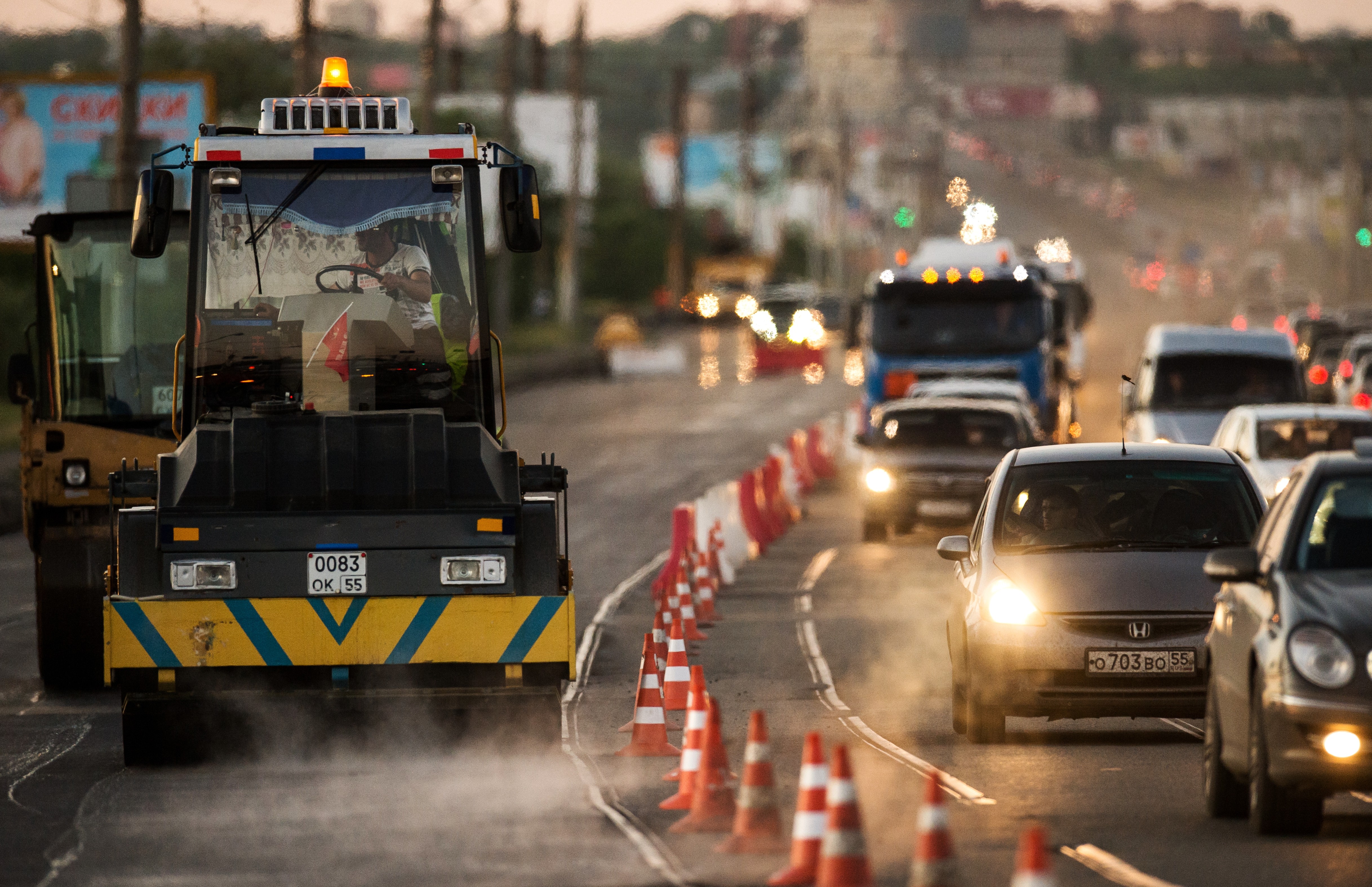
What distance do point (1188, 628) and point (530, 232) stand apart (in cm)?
379

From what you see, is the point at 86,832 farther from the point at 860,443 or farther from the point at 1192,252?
the point at 1192,252

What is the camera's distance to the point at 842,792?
7805mm

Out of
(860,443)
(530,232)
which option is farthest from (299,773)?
(860,443)

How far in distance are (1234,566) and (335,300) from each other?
511 centimetres

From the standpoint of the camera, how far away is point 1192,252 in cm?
12812

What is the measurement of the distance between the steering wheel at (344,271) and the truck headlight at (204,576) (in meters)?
1.59

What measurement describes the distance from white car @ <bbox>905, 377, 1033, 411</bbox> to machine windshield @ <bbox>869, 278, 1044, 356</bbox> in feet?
3.00

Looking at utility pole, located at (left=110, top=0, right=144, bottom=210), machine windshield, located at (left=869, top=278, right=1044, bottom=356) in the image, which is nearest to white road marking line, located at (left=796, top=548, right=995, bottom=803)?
machine windshield, located at (left=869, top=278, right=1044, bottom=356)

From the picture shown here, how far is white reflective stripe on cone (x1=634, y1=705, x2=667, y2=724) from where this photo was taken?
1241 cm

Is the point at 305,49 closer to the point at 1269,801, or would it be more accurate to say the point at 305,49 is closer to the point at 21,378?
the point at 21,378

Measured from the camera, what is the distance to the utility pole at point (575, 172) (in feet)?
239

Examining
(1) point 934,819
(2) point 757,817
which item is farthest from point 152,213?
(1) point 934,819

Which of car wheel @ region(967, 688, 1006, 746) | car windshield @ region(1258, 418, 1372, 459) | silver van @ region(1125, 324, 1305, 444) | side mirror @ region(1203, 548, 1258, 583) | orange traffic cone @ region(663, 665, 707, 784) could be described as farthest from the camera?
silver van @ region(1125, 324, 1305, 444)

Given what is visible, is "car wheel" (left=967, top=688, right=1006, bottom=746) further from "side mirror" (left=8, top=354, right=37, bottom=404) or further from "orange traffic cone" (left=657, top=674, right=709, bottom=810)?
"side mirror" (left=8, top=354, right=37, bottom=404)
